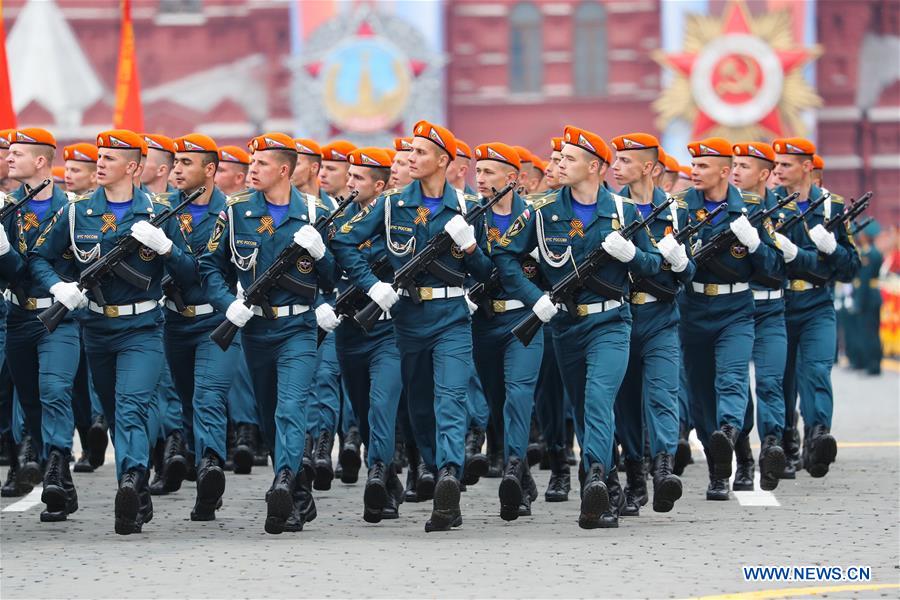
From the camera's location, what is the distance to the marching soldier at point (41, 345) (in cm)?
1018

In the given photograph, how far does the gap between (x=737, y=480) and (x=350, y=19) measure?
1209 inches

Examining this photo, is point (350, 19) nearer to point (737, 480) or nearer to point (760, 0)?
point (760, 0)

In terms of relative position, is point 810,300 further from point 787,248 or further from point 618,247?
point 618,247

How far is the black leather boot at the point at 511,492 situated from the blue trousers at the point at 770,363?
6.67 feet

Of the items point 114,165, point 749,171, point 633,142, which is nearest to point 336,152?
point 749,171

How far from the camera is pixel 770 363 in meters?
11.5

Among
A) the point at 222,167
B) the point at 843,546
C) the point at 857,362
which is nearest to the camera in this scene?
the point at 843,546

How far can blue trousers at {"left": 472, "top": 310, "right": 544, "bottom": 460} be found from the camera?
9992 millimetres

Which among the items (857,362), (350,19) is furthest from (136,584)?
(350,19)

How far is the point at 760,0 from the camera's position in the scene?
40.5 metres

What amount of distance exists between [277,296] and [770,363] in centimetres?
324

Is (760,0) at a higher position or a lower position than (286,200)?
higher

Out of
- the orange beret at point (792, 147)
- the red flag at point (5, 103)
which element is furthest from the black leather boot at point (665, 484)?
the red flag at point (5, 103)

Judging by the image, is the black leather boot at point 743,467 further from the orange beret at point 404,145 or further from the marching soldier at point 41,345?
the marching soldier at point 41,345
